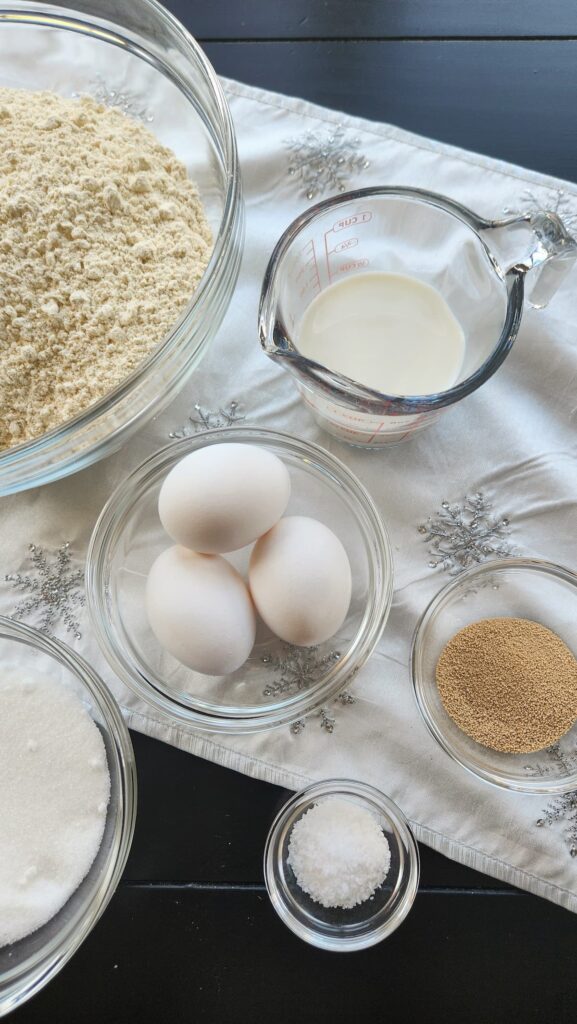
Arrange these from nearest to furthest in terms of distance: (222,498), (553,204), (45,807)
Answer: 1. (222,498)
2. (45,807)
3. (553,204)

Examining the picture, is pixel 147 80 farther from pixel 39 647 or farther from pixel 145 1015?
pixel 145 1015

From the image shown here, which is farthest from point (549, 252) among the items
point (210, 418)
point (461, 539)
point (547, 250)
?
point (210, 418)

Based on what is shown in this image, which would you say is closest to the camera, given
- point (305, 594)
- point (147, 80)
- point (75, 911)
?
point (305, 594)

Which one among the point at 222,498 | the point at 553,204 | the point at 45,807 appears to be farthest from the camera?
the point at 553,204

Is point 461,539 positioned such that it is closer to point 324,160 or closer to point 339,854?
point 339,854

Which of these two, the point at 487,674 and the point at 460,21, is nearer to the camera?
the point at 487,674

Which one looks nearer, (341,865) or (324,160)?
(341,865)

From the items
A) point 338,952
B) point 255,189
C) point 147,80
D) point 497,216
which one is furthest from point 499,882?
point 147,80
